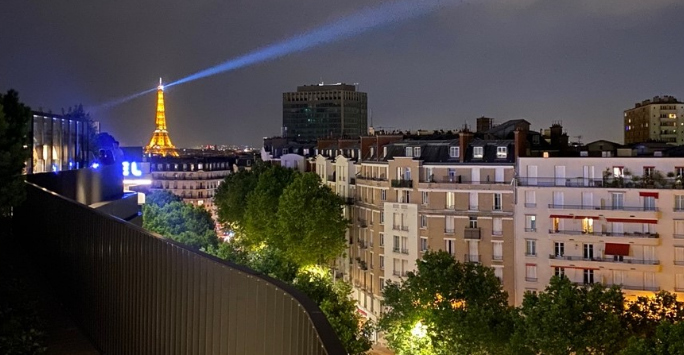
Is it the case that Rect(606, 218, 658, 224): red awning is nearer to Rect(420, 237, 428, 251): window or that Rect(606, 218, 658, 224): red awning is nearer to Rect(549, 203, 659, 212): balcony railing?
Rect(549, 203, 659, 212): balcony railing

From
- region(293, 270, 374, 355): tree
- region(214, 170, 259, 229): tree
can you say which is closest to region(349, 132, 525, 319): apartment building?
region(293, 270, 374, 355): tree

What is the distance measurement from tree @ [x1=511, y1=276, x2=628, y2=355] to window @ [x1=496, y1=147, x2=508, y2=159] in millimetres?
17950

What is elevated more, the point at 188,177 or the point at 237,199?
the point at 188,177

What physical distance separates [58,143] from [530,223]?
27619 millimetres

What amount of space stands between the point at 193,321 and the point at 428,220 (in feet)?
128

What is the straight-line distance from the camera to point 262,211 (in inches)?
2240

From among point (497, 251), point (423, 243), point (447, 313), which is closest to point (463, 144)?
point (423, 243)

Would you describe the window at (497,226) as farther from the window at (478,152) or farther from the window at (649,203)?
the window at (649,203)

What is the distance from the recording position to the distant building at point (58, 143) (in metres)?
28.4

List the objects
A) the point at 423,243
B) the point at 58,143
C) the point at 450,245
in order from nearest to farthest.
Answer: the point at 58,143
the point at 450,245
the point at 423,243

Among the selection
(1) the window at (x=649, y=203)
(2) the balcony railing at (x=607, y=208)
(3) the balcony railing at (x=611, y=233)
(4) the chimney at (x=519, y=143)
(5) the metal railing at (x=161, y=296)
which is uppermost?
(4) the chimney at (x=519, y=143)

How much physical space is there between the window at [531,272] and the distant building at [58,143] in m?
26.2

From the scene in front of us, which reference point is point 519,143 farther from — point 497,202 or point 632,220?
point 632,220

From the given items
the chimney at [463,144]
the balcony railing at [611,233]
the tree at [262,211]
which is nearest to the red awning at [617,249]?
the balcony railing at [611,233]
